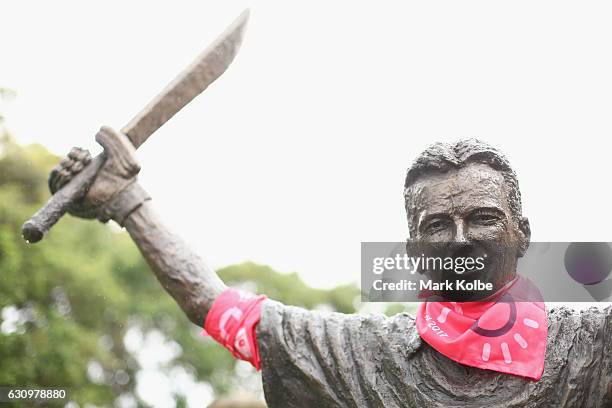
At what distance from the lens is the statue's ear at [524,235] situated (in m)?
2.93

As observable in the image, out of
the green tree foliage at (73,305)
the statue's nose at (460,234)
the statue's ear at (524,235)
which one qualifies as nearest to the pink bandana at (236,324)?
the statue's nose at (460,234)

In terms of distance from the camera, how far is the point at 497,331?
2791 millimetres

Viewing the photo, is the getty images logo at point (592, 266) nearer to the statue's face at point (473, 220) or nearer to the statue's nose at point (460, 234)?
the statue's face at point (473, 220)

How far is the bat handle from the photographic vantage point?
3.07 metres

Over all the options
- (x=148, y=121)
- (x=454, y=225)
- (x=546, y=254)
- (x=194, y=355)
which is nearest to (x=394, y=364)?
(x=454, y=225)

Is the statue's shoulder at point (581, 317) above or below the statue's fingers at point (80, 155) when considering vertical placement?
below

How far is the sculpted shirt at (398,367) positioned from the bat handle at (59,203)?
812 millimetres

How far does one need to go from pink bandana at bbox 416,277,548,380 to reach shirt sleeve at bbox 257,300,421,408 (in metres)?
0.11

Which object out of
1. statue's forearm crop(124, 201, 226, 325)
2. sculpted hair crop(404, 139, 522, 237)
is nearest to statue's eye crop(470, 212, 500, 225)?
sculpted hair crop(404, 139, 522, 237)

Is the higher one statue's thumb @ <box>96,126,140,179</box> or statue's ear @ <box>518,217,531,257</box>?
statue's thumb @ <box>96,126,140,179</box>

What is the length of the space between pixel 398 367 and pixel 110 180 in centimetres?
126

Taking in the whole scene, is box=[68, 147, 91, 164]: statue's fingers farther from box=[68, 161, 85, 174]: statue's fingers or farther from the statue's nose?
the statue's nose

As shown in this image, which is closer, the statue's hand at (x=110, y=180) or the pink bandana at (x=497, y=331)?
the pink bandana at (x=497, y=331)

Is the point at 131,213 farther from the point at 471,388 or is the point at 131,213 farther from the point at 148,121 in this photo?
the point at 471,388
